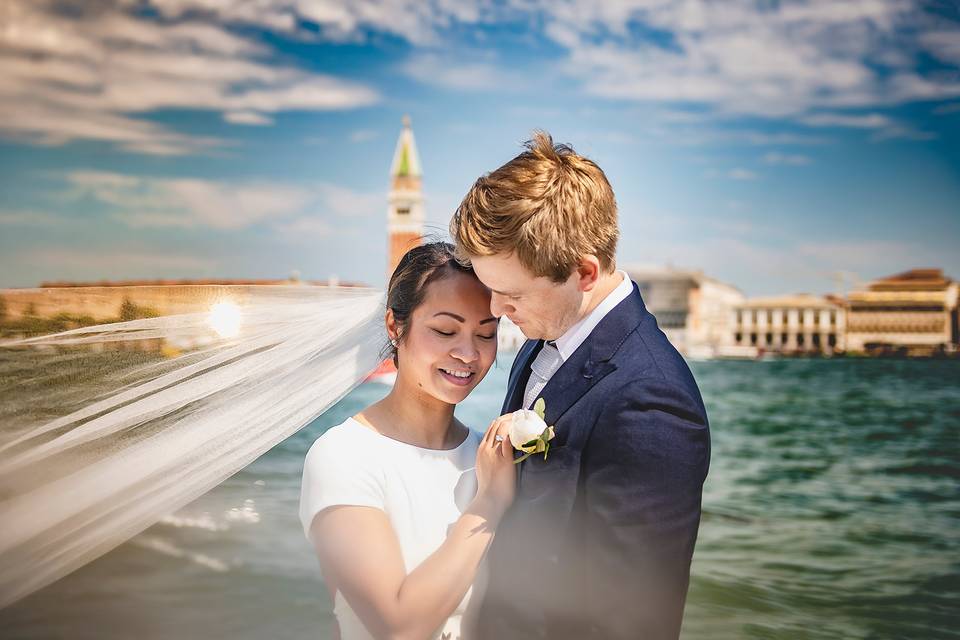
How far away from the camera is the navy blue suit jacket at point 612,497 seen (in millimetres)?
1931

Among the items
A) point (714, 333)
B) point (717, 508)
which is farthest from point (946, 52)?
point (717, 508)

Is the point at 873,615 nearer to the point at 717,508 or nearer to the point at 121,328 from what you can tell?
the point at 717,508

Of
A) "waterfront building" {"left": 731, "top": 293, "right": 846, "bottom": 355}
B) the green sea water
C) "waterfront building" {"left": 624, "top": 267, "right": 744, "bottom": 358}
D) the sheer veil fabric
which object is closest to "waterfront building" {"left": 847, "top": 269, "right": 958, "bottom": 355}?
"waterfront building" {"left": 731, "top": 293, "right": 846, "bottom": 355}

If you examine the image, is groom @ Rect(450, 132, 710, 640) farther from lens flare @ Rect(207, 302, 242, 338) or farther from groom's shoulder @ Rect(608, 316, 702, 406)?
lens flare @ Rect(207, 302, 242, 338)

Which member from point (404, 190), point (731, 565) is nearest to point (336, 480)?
point (731, 565)

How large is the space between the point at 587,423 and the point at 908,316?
9326 cm

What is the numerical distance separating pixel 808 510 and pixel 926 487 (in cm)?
437

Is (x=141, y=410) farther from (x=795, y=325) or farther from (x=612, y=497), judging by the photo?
(x=795, y=325)

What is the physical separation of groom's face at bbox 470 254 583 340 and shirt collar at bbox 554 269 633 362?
0.02 meters

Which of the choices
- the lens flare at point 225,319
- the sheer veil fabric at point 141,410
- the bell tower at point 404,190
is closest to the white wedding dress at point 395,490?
the sheer veil fabric at point 141,410

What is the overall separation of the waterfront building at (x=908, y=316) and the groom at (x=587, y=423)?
3640 inches

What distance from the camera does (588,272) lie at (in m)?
2.04

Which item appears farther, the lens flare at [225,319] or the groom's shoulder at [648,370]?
the lens flare at [225,319]

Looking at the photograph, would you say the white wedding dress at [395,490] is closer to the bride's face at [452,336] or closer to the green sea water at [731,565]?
the bride's face at [452,336]
